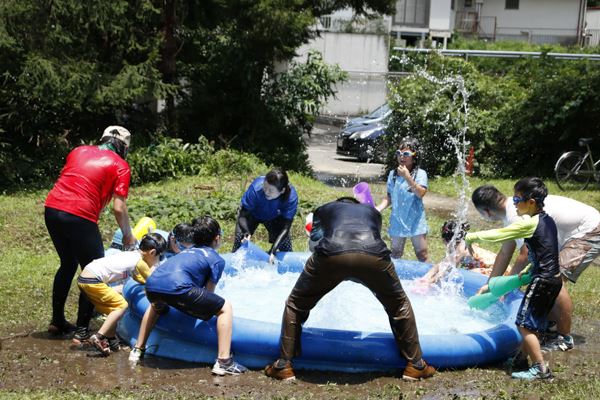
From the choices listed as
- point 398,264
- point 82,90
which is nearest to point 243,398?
point 398,264

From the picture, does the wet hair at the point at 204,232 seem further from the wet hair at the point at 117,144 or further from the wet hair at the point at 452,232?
the wet hair at the point at 452,232

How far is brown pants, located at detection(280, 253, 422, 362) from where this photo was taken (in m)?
5.62

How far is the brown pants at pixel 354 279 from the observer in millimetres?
5617

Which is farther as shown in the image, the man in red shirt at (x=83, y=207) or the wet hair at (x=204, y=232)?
the man in red shirt at (x=83, y=207)

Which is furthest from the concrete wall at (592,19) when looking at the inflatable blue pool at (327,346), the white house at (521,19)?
the inflatable blue pool at (327,346)

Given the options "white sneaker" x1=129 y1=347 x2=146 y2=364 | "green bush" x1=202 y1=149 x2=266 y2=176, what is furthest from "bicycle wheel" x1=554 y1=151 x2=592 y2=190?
"white sneaker" x1=129 y1=347 x2=146 y2=364

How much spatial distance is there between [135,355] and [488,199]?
3.06 meters

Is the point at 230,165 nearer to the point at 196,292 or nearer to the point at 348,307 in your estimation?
the point at 348,307

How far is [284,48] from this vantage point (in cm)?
1675

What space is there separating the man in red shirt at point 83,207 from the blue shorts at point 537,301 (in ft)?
10.7

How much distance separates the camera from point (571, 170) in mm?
15961

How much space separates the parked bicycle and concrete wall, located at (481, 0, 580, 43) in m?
27.4

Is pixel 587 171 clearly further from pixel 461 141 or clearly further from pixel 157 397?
pixel 157 397

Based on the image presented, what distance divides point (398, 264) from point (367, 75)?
2197cm
